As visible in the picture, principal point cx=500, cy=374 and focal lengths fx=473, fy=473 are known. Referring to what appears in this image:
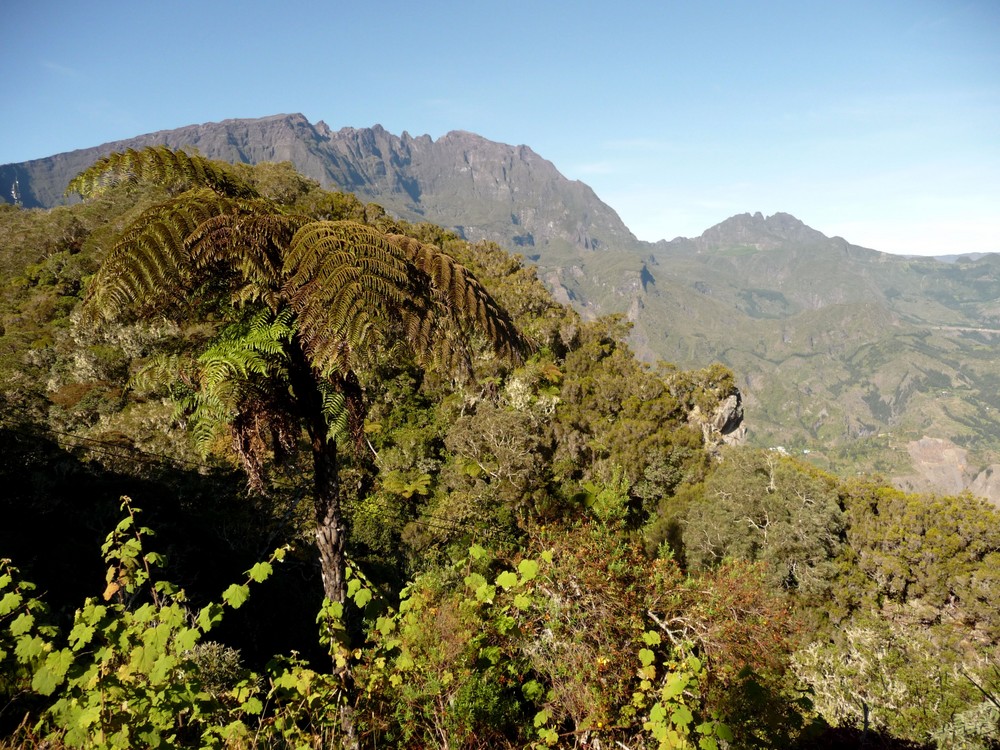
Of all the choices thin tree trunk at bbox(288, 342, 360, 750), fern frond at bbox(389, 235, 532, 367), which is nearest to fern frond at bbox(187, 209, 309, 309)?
thin tree trunk at bbox(288, 342, 360, 750)

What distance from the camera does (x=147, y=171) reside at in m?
4.54

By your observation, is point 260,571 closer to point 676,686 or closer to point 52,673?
point 52,673

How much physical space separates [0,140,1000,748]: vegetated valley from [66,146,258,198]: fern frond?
0.03m

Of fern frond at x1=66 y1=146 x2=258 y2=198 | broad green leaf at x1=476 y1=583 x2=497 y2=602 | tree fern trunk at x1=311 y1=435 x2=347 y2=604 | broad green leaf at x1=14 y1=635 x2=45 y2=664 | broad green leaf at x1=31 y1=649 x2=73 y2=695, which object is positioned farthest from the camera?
fern frond at x1=66 y1=146 x2=258 y2=198

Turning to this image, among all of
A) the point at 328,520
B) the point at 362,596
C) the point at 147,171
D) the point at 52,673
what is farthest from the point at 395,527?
the point at 52,673

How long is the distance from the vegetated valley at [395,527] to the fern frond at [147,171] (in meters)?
0.03

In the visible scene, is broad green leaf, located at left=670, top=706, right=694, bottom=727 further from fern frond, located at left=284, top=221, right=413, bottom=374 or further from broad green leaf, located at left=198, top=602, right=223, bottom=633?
fern frond, located at left=284, top=221, right=413, bottom=374

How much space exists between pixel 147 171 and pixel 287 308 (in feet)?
7.94

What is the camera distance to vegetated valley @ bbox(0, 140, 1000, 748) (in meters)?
2.96

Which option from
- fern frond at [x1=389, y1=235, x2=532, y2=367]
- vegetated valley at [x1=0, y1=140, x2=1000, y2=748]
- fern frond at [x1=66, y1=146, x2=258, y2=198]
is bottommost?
vegetated valley at [x1=0, y1=140, x2=1000, y2=748]

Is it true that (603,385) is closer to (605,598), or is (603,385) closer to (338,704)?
(605,598)

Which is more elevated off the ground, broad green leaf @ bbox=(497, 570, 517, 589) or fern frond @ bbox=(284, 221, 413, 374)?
fern frond @ bbox=(284, 221, 413, 374)

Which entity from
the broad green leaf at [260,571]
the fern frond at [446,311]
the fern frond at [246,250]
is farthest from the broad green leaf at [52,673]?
the fern frond at [446,311]

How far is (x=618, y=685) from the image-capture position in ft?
11.7
